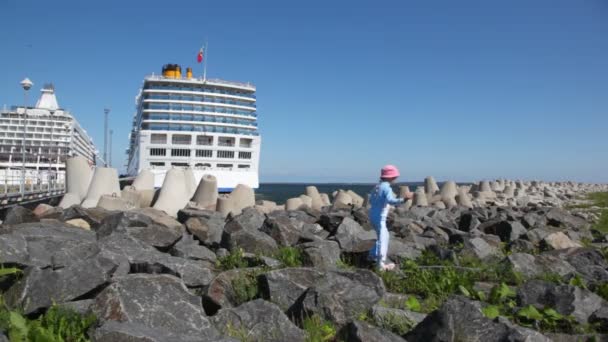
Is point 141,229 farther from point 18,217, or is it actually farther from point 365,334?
point 365,334

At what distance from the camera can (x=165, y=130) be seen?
2010 inches

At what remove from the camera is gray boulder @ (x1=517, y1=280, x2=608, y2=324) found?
5180 mm

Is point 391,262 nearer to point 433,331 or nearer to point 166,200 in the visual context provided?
point 433,331

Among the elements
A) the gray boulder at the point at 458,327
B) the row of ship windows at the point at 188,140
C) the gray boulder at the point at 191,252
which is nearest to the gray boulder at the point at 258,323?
the gray boulder at the point at 458,327

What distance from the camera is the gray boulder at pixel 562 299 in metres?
5.18

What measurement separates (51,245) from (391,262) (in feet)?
14.8

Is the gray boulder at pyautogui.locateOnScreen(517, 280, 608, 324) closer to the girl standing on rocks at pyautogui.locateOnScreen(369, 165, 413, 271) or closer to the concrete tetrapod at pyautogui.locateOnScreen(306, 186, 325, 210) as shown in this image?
the girl standing on rocks at pyautogui.locateOnScreen(369, 165, 413, 271)

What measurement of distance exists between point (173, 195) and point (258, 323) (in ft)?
39.7

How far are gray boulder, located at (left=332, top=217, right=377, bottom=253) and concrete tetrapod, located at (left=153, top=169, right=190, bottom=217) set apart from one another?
767 centimetres

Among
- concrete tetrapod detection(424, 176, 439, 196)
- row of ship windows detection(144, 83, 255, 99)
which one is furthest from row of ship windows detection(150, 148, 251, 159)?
concrete tetrapod detection(424, 176, 439, 196)

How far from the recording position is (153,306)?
4.55 metres

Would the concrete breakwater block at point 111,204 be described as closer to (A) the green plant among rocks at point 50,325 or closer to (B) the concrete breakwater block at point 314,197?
(A) the green plant among rocks at point 50,325

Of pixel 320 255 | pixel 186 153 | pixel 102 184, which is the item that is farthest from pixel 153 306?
pixel 186 153

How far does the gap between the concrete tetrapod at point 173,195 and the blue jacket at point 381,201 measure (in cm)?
930
